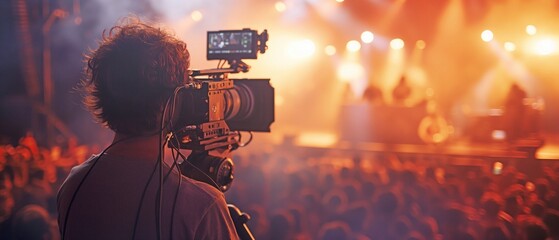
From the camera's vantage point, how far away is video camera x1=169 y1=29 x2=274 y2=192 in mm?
1368

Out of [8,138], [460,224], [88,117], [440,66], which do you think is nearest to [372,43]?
[440,66]

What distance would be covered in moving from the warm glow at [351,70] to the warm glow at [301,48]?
104 centimetres

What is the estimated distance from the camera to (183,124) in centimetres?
138

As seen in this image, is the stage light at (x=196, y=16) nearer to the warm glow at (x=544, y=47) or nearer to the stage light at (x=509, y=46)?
the warm glow at (x=544, y=47)

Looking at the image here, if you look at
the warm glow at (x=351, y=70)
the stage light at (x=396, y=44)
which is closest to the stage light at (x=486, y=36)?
the stage light at (x=396, y=44)

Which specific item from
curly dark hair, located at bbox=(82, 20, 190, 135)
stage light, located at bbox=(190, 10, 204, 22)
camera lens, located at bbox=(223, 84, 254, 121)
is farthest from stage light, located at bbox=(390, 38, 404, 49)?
curly dark hair, located at bbox=(82, 20, 190, 135)

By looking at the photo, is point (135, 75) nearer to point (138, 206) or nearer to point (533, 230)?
point (138, 206)

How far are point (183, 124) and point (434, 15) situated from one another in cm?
772

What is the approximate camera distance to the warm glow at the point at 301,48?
12984 millimetres

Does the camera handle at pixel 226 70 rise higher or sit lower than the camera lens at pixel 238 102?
higher

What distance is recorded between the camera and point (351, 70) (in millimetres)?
13953

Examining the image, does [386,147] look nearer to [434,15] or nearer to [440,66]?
[434,15]

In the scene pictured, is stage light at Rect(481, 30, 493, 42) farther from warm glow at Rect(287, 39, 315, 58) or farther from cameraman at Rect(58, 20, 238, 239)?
cameraman at Rect(58, 20, 238, 239)

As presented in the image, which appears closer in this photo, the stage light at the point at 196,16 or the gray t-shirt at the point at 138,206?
the gray t-shirt at the point at 138,206
